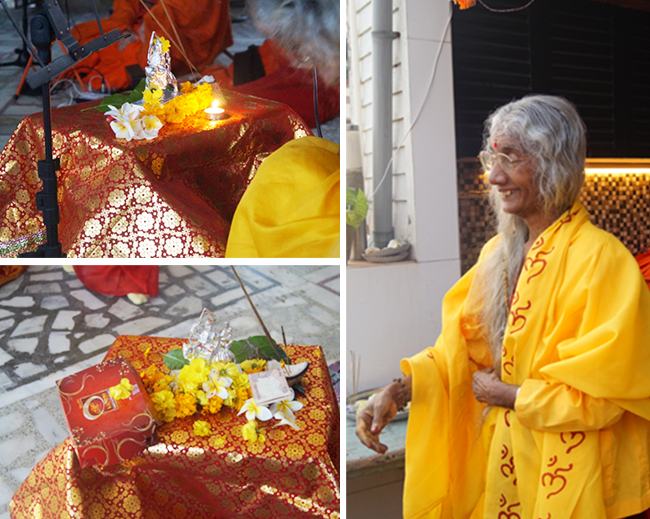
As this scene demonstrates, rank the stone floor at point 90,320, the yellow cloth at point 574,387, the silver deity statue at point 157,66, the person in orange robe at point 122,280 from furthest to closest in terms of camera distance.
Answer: the person in orange robe at point 122,280
the stone floor at point 90,320
the silver deity statue at point 157,66
the yellow cloth at point 574,387

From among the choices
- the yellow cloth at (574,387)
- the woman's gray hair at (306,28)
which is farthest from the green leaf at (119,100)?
the yellow cloth at (574,387)

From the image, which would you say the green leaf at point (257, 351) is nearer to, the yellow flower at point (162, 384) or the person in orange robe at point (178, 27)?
the yellow flower at point (162, 384)

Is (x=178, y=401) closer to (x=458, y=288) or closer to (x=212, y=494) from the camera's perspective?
(x=212, y=494)

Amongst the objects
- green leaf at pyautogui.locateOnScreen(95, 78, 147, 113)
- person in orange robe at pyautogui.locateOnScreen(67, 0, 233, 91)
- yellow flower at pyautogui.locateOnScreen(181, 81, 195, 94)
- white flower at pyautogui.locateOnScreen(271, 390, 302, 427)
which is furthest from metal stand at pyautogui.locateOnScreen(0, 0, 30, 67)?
white flower at pyautogui.locateOnScreen(271, 390, 302, 427)

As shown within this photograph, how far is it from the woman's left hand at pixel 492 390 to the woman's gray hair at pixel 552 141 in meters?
0.34

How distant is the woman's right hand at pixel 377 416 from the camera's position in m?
0.95

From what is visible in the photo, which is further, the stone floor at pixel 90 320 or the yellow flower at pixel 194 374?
the stone floor at pixel 90 320

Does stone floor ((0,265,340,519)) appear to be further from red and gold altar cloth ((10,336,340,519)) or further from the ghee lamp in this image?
the ghee lamp

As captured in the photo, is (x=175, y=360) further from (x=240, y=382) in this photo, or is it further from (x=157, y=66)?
(x=157, y=66)

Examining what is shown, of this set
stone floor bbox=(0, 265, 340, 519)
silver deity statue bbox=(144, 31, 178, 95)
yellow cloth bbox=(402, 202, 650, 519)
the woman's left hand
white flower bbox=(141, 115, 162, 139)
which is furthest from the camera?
stone floor bbox=(0, 265, 340, 519)

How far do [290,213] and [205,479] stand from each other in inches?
21.2

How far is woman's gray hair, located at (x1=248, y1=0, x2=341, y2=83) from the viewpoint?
4.10ft

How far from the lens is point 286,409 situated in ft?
3.43

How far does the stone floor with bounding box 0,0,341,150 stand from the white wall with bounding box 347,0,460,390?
0.21 m
